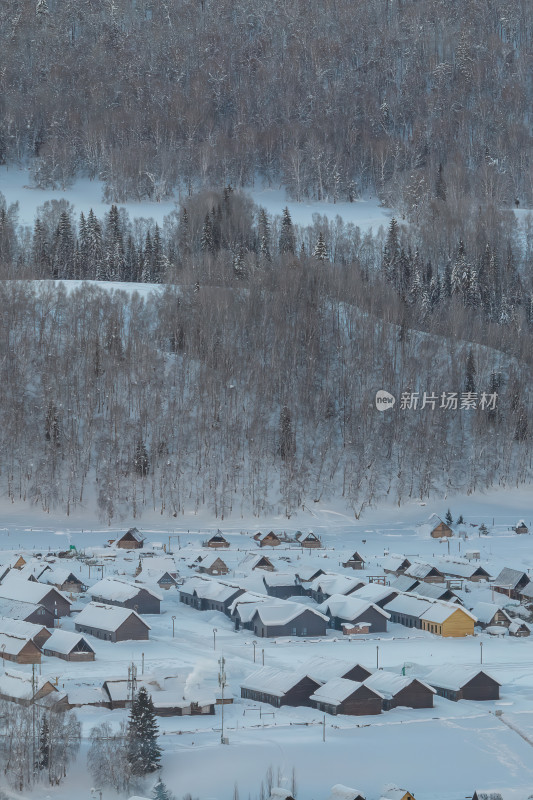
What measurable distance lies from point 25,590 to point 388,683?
16.6m

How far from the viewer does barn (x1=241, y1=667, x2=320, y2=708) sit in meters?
33.6

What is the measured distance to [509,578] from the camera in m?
51.4

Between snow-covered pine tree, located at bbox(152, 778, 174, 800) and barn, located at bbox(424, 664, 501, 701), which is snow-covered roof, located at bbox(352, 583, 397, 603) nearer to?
barn, located at bbox(424, 664, 501, 701)

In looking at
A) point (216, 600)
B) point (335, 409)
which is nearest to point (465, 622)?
point (216, 600)

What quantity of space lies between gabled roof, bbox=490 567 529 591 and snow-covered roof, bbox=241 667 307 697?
1864cm

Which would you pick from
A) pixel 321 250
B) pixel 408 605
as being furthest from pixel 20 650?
pixel 321 250

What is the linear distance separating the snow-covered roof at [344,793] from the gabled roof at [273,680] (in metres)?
7.37

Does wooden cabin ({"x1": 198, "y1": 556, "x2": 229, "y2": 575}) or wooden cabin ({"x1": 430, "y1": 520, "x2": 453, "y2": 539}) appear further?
wooden cabin ({"x1": 430, "y1": 520, "x2": 453, "y2": 539})

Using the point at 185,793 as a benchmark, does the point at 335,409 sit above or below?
above

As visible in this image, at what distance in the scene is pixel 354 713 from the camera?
33.1m

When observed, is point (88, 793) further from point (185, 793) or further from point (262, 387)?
point (262, 387)

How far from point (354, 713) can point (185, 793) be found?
24.8ft

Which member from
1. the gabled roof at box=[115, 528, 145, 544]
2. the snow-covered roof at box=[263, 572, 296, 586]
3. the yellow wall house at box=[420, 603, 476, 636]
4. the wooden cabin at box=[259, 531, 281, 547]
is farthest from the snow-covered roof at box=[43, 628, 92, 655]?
the wooden cabin at box=[259, 531, 281, 547]

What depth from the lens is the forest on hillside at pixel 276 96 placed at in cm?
11801
